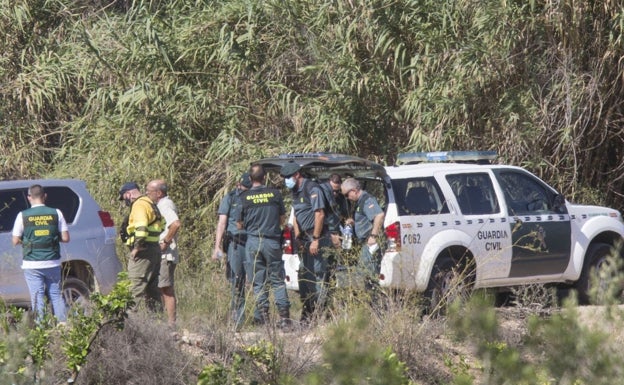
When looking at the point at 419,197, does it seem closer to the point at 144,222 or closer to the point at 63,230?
the point at 144,222

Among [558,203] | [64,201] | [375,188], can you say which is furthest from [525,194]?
[64,201]

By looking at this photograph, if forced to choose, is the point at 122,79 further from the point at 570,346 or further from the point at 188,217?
the point at 570,346

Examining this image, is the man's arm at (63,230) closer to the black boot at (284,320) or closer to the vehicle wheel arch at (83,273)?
the vehicle wheel arch at (83,273)

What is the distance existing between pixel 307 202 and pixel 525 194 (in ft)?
7.75

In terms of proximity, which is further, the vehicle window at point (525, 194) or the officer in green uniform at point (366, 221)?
the vehicle window at point (525, 194)

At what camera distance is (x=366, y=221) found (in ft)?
33.8

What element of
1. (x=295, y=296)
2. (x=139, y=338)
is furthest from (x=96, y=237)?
(x=139, y=338)

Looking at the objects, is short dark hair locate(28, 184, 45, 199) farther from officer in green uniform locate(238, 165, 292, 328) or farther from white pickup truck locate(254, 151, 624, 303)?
white pickup truck locate(254, 151, 624, 303)

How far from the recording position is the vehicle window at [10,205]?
10391mm

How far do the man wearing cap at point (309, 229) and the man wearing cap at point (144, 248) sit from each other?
1.42 metres

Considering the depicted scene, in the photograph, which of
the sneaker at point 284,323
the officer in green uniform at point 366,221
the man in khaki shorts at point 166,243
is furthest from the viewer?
the man in khaki shorts at point 166,243

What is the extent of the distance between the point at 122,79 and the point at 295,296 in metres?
5.01

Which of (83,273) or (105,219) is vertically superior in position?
(105,219)

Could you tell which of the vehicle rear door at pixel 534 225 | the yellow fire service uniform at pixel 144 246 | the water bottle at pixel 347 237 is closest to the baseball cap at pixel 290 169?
the water bottle at pixel 347 237
